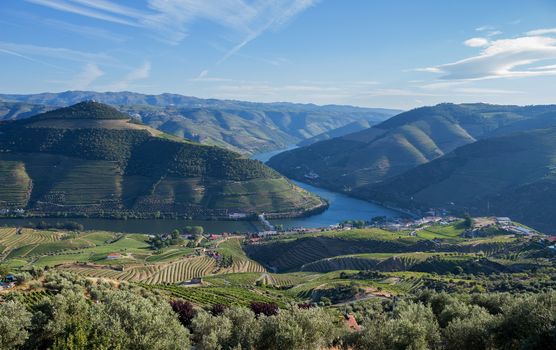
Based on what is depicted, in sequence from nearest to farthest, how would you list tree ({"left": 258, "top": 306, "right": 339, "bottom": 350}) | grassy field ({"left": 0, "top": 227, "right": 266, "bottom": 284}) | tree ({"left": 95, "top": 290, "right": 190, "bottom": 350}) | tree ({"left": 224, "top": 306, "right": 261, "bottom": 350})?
tree ({"left": 95, "top": 290, "right": 190, "bottom": 350})
tree ({"left": 258, "top": 306, "right": 339, "bottom": 350})
tree ({"left": 224, "top": 306, "right": 261, "bottom": 350})
grassy field ({"left": 0, "top": 227, "right": 266, "bottom": 284})

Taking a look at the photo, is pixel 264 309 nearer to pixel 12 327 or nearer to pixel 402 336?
pixel 402 336

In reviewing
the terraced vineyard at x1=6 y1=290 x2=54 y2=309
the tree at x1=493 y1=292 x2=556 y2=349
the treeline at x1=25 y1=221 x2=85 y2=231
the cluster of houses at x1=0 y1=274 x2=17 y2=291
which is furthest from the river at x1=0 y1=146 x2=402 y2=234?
the tree at x1=493 y1=292 x2=556 y2=349

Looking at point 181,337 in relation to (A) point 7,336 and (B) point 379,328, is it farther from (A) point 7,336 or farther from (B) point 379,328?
(B) point 379,328

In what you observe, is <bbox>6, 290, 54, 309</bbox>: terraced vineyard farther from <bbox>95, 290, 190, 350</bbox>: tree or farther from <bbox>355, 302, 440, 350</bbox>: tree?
<bbox>355, 302, 440, 350</bbox>: tree

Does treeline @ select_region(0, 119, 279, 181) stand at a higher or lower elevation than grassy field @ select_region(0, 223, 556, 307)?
higher

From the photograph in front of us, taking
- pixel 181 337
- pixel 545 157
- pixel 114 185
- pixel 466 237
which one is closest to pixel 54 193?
pixel 114 185

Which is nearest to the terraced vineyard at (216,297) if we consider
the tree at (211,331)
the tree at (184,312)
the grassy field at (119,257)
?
the tree at (184,312)

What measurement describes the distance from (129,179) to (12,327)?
→ 157574 mm

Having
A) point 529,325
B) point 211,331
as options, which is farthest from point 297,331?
point 529,325

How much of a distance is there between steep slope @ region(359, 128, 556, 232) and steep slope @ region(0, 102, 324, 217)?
162ft

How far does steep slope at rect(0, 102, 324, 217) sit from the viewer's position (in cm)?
15600

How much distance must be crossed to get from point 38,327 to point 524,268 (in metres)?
78.0

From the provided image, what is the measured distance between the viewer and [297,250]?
374ft

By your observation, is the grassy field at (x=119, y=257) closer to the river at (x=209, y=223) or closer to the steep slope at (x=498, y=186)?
the river at (x=209, y=223)
